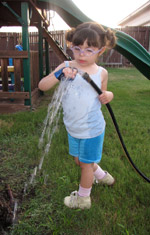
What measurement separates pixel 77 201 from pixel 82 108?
85 centimetres

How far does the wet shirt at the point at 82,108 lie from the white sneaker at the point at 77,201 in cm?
58

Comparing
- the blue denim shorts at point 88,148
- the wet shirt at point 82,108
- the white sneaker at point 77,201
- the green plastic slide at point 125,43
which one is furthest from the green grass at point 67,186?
the green plastic slide at point 125,43

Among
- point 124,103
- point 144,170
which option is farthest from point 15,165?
point 124,103

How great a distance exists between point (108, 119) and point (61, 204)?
256 centimetres

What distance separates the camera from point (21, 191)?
2.16 metres

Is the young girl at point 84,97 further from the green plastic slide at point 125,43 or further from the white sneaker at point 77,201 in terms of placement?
the green plastic slide at point 125,43

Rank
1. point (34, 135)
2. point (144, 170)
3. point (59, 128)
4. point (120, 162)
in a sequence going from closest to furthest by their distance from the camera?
1. point (144, 170)
2. point (120, 162)
3. point (34, 135)
4. point (59, 128)

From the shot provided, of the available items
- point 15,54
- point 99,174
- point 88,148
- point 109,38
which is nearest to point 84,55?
point 109,38

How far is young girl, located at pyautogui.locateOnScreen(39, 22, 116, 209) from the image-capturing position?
5.32ft

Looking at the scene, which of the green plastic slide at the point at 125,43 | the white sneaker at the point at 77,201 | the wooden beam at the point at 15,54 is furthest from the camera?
the wooden beam at the point at 15,54

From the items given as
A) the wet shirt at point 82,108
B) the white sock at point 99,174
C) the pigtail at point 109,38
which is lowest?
the white sock at point 99,174

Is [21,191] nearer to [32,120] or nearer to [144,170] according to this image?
[144,170]

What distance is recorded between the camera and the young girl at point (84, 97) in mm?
1622

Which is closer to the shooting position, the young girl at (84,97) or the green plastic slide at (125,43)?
the young girl at (84,97)
